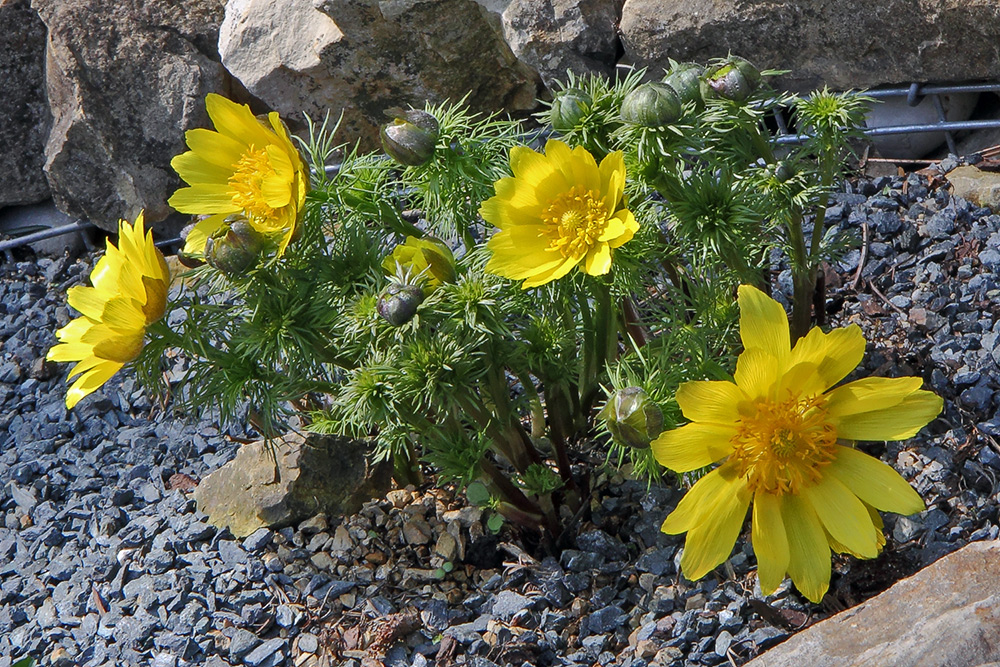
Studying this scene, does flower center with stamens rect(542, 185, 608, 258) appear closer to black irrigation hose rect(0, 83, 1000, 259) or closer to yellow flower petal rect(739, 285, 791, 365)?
yellow flower petal rect(739, 285, 791, 365)

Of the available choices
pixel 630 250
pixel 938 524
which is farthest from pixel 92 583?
pixel 938 524

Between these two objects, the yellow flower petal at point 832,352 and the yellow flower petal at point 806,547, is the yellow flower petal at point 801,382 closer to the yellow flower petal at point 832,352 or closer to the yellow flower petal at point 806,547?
the yellow flower petal at point 832,352

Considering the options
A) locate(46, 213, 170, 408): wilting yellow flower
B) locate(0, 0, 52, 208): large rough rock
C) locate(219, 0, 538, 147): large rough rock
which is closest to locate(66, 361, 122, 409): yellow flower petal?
locate(46, 213, 170, 408): wilting yellow flower

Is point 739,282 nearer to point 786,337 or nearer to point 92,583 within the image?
point 786,337

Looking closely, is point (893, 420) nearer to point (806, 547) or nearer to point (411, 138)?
point (806, 547)

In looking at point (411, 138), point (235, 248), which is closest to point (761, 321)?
point (411, 138)

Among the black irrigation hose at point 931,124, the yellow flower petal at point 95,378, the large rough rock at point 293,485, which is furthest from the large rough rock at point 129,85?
the yellow flower petal at point 95,378
